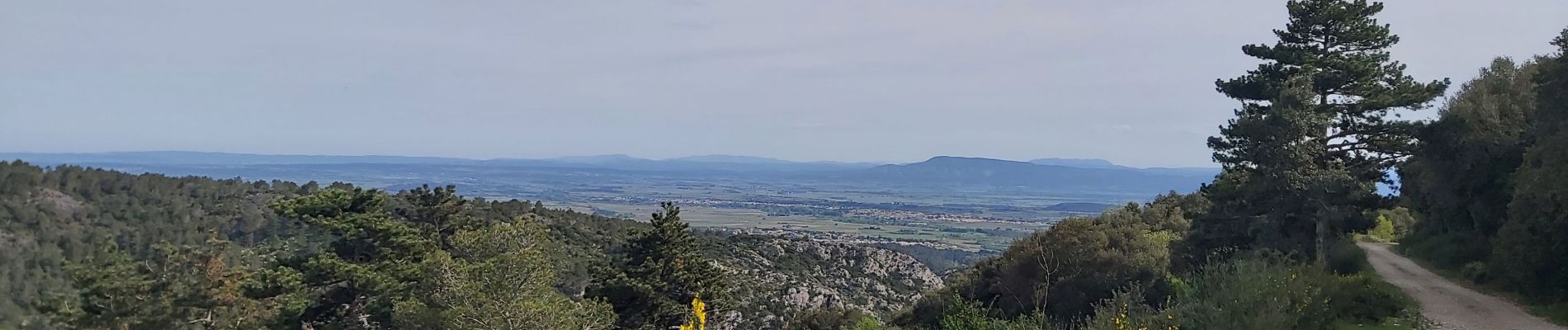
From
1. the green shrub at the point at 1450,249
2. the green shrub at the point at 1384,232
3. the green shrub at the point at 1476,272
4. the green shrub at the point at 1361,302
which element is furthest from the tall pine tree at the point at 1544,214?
the green shrub at the point at 1384,232

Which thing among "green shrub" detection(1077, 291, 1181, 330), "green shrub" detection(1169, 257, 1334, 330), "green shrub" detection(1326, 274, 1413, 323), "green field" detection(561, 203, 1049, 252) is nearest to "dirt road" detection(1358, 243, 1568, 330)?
"green shrub" detection(1326, 274, 1413, 323)

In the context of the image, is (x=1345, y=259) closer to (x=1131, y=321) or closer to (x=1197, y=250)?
(x=1197, y=250)

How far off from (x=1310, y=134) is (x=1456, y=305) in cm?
428

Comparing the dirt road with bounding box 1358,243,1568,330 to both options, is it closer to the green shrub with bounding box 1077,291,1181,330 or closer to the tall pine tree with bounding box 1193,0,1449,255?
the tall pine tree with bounding box 1193,0,1449,255

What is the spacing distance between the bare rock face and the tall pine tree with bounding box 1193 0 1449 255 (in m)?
18.3

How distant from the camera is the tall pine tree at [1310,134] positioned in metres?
14.0

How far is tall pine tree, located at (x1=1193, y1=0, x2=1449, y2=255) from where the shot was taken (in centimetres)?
1404

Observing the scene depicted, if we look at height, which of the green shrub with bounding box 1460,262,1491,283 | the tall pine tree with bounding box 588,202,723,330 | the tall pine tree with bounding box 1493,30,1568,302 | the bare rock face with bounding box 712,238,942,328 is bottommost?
the bare rock face with bounding box 712,238,942,328

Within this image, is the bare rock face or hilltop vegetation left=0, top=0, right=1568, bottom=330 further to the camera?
the bare rock face

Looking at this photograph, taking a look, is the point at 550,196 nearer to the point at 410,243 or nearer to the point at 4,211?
the point at 4,211

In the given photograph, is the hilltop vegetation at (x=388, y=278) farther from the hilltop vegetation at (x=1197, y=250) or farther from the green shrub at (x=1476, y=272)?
the green shrub at (x=1476, y=272)

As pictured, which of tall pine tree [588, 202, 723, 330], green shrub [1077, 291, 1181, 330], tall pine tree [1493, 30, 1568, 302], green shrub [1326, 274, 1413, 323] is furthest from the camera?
tall pine tree [588, 202, 723, 330]

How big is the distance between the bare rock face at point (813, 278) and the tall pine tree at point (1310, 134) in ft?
59.9

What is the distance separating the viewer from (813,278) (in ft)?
144
